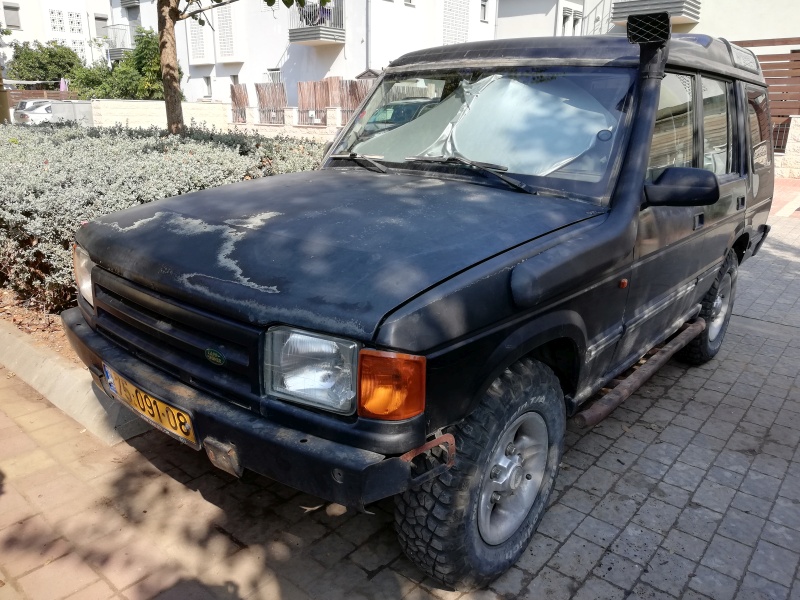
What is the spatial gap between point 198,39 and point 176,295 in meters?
33.7

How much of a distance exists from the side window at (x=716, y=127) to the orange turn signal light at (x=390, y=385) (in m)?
2.72

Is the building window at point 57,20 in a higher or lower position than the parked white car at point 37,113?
higher

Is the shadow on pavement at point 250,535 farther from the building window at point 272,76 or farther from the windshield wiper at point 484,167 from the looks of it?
the building window at point 272,76

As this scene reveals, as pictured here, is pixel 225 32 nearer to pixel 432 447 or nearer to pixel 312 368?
pixel 312 368

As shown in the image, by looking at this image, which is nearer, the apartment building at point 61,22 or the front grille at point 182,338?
the front grille at point 182,338

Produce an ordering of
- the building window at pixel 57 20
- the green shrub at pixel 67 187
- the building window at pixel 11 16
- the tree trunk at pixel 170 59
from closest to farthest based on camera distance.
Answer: the green shrub at pixel 67 187, the tree trunk at pixel 170 59, the building window at pixel 11 16, the building window at pixel 57 20

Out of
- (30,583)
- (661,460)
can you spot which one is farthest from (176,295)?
(661,460)

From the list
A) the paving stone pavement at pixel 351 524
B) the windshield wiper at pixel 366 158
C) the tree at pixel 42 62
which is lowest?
the paving stone pavement at pixel 351 524

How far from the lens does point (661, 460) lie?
362 centimetres

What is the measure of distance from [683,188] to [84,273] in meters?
2.82

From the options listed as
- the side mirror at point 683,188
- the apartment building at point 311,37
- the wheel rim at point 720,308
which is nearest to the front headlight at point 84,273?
the side mirror at point 683,188

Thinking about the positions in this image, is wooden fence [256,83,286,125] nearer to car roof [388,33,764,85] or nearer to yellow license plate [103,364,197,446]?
car roof [388,33,764,85]

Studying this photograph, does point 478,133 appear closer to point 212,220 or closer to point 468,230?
point 468,230

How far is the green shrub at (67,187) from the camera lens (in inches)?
168
